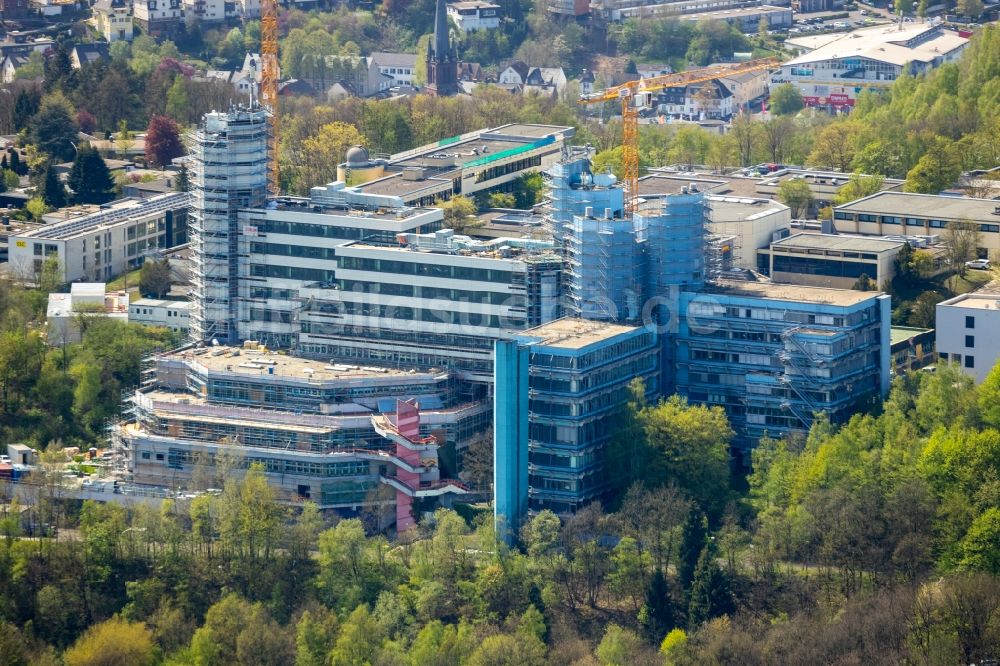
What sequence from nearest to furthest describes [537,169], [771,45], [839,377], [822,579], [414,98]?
[822,579], [839,377], [537,169], [414,98], [771,45]

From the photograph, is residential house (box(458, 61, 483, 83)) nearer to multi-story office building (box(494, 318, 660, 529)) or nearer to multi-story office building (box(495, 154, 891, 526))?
multi-story office building (box(495, 154, 891, 526))

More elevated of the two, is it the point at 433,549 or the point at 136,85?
the point at 136,85

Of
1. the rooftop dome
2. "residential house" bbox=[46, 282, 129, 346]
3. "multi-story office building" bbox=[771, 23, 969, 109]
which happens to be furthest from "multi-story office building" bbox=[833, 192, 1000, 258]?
"multi-story office building" bbox=[771, 23, 969, 109]

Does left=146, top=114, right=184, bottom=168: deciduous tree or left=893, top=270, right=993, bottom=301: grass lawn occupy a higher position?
left=146, top=114, right=184, bottom=168: deciduous tree

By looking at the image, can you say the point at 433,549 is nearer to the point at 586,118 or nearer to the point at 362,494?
the point at 362,494

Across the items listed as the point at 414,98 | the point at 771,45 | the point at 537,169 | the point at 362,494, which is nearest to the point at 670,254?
the point at 362,494

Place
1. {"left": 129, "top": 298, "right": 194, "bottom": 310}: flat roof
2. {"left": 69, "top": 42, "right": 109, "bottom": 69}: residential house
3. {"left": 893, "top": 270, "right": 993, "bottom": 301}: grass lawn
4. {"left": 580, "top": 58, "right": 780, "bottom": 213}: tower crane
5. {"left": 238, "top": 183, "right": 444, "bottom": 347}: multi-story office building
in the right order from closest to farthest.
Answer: {"left": 238, "top": 183, "right": 444, "bottom": 347}: multi-story office building < {"left": 580, "top": 58, "right": 780, "bottom": 213}: tower crane < {"left": 893, "top": 270, "right": 993, "bottom": 301}: grass lawn < {"left": 129, "top": 298, "right": 194, "bottom": 310}: flat roof < {"left": 69, "top": 42, "right": 109, "bottom": 69}: residential house

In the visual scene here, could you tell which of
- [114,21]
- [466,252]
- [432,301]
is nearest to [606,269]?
[466,252]

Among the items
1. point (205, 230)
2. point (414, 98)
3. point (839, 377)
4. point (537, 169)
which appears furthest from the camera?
point (414, 98)
